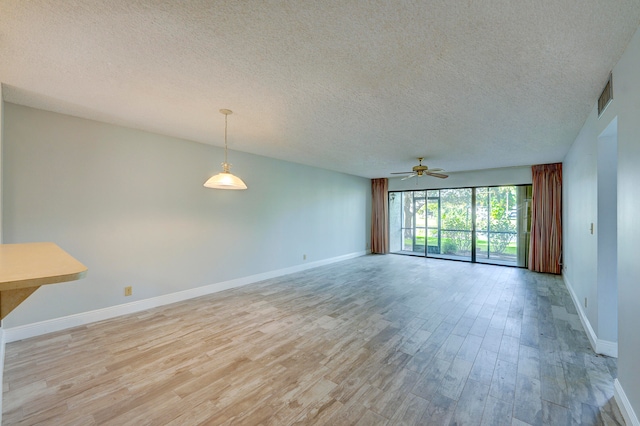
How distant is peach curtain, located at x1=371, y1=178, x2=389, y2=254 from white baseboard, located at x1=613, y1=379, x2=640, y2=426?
658 centimetres

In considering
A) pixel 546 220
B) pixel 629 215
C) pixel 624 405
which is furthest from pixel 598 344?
pixel 546 220

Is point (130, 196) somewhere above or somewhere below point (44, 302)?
above

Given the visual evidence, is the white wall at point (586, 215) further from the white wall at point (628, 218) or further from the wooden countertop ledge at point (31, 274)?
the wooden countertop ledge at point (31, 274)


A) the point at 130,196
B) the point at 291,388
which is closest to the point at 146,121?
the point at 130,196

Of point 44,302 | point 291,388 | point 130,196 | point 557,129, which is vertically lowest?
point 291,388

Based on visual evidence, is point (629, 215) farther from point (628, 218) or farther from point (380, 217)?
point (380, 217)

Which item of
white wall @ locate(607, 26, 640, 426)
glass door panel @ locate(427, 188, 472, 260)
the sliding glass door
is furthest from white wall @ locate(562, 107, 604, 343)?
glass door panel @ locate(427, 188, 472, 260)

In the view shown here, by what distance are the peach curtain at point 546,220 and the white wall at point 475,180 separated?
0.30 metres

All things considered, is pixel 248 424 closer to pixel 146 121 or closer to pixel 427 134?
pixel 146 121

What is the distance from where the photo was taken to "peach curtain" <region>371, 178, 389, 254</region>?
28.2 ft

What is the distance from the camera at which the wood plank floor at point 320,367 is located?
1850mm

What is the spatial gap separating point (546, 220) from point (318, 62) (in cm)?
676

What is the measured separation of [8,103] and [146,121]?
125cm

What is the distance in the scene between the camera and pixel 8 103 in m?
2.83
